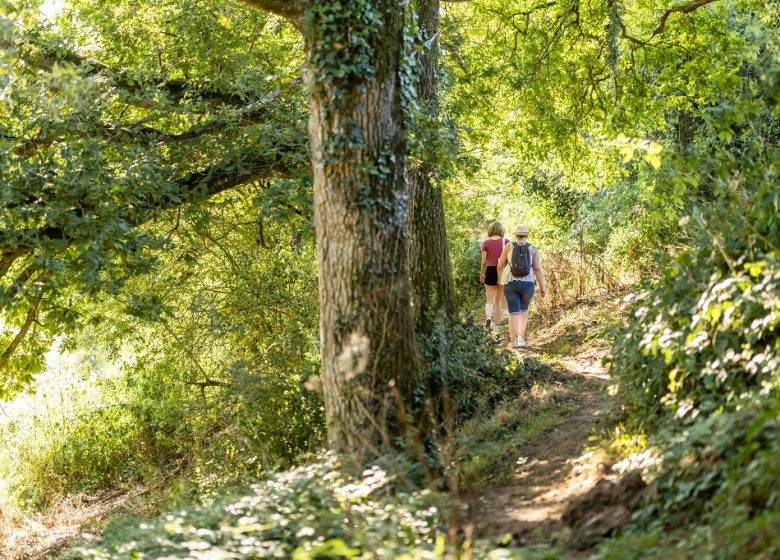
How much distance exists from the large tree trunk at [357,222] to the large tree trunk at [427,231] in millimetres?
4084

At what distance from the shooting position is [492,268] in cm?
1360

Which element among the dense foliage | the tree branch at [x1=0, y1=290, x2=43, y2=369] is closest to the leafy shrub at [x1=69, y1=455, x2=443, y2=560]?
the dense foliage

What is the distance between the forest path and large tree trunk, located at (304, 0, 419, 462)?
3.28ft

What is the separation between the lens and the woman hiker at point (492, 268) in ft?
44.4

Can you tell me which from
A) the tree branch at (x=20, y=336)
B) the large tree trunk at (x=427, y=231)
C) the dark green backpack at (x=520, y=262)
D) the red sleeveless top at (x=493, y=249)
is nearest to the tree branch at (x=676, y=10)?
the red sleeveless top at (x=493, y=249)

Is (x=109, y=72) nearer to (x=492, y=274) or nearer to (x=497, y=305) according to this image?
(x=492, y=274)

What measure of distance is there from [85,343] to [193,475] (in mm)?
2758

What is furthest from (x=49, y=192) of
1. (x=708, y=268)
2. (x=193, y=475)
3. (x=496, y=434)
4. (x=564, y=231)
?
(x=564, y=231)

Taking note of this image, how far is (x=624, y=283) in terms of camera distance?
1628 centimetres

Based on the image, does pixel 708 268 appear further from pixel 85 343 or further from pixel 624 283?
pixel 624 283

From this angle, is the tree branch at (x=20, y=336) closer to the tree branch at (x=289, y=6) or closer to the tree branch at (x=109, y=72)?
the tree branch at (x=109, y=72)

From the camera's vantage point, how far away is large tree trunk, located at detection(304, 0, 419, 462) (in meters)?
6.71

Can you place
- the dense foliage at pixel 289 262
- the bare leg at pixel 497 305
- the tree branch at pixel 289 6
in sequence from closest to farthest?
the dense foliage at pixel 289 262, the tree branch at pixel 289 6, the bare leg at pixel 497 305

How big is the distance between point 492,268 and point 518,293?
3.97 ft
